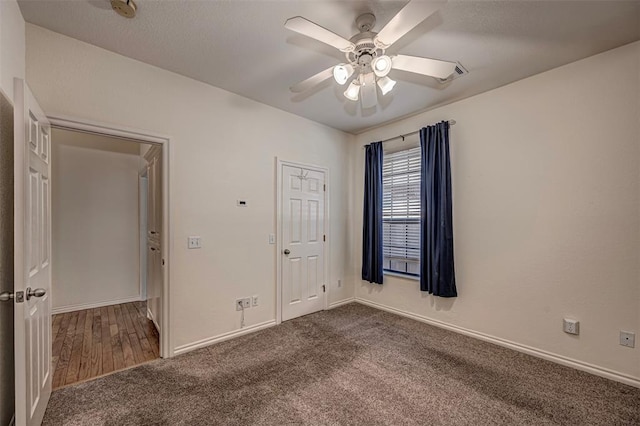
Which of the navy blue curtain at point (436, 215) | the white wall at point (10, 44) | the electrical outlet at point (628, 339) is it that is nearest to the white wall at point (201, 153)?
the white wall at point (10, 44)

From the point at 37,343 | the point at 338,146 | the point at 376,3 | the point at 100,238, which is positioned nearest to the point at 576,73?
the point at 376,3

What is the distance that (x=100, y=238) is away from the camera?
426cm

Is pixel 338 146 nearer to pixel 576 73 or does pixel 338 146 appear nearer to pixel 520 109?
pixel 520 109

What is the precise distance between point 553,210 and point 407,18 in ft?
7.52

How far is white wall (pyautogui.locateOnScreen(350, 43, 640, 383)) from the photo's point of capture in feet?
7.30

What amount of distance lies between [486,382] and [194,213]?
119 inches

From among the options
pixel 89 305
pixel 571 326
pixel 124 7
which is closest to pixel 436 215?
pixel 571 326

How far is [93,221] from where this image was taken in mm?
4203

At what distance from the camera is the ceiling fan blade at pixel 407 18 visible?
4.35 ft

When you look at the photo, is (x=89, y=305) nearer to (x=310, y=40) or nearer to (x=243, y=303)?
(x=243, y=303)

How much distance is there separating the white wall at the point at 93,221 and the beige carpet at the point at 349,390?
100 inches

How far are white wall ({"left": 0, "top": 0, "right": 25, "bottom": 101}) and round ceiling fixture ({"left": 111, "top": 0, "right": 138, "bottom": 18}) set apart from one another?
1.83 feet

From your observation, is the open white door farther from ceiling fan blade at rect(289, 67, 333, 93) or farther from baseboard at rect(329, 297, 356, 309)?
baseboard at rect(329, 297, 356, 309)

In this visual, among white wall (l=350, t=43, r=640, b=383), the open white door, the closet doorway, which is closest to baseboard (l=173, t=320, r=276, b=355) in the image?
the closet doorway
